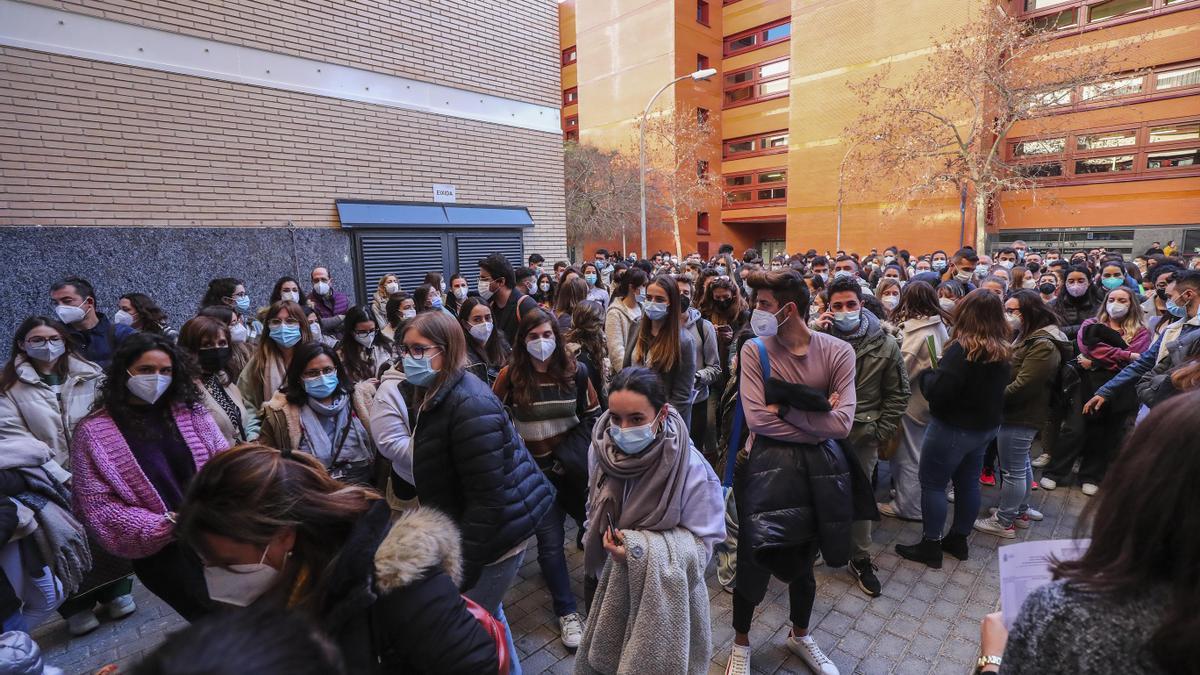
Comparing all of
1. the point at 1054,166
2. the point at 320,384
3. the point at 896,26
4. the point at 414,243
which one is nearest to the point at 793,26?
the point at 896,26

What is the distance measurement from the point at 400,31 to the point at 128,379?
28.0ft

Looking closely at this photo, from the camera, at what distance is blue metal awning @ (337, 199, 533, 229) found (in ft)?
29.5

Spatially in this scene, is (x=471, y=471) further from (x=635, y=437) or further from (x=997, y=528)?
(x=997, y=528)

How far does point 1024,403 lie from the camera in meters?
4.26

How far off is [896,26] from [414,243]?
3047cm

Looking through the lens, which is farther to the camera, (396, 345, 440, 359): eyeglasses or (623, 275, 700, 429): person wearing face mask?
(623, 275, 700, 429): person wearing face mask

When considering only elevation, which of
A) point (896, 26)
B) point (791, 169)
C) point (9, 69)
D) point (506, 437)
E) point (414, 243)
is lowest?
point (506, 437)

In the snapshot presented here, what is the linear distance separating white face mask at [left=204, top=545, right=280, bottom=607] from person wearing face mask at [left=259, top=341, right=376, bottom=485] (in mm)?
1737

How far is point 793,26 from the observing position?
3375cm

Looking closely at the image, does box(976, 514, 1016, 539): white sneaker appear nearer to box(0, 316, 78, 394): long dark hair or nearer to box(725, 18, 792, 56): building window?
box(0, 316, 78, 394): long dark hair

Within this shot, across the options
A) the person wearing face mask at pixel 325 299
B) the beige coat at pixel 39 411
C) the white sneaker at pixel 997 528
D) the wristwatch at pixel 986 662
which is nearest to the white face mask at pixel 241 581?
the wristwatch at pixel 986 662

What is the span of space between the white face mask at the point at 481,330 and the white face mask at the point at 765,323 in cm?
247

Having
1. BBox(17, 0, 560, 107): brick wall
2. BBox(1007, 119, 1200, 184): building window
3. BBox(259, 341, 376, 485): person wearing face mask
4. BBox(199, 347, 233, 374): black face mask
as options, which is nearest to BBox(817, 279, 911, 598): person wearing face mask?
BBox(259, 341, 376, 485): person wearing face mask

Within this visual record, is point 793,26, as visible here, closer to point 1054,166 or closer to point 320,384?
point 1054,166
